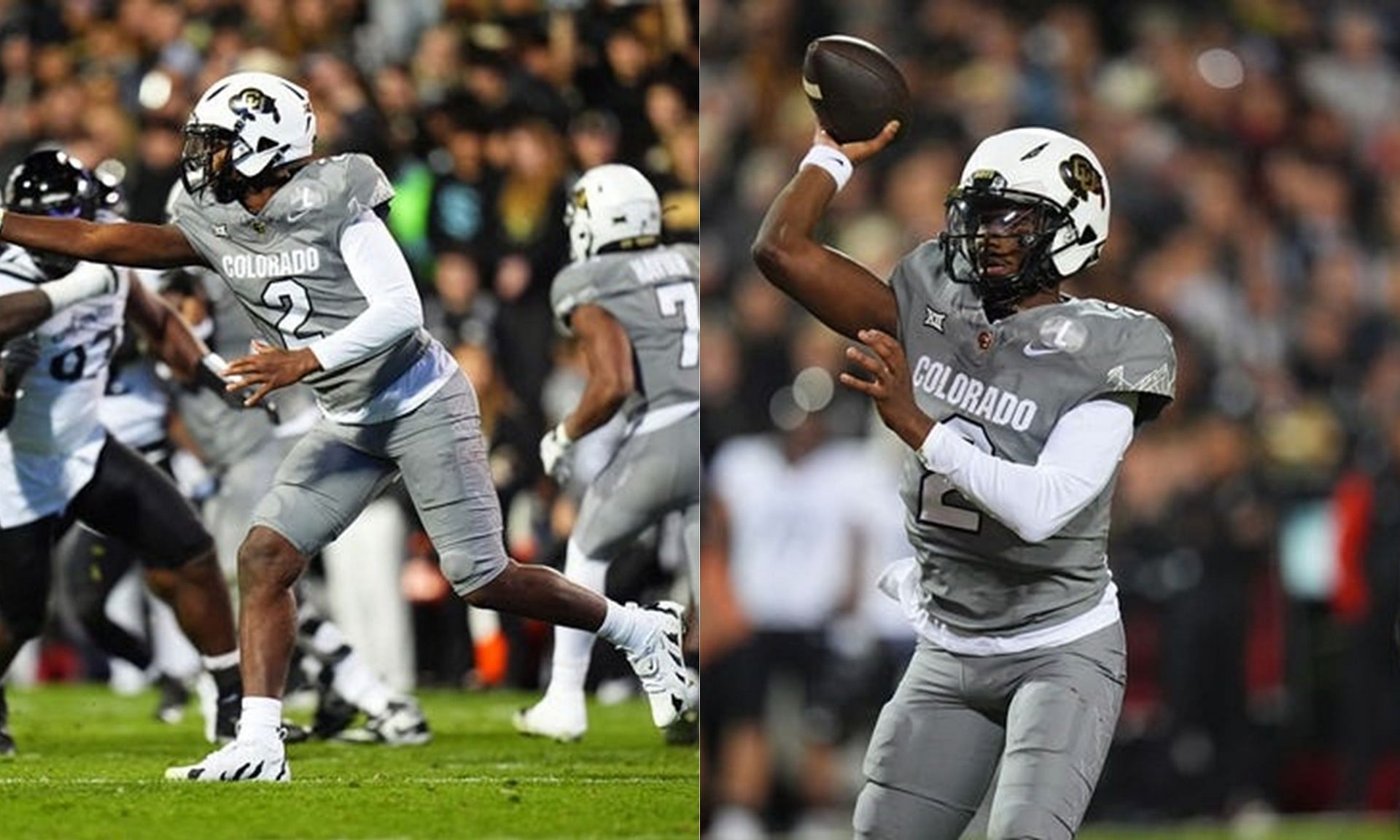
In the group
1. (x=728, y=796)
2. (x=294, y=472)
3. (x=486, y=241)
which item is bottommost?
(x=728, y=796)

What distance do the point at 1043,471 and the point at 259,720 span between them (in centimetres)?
142

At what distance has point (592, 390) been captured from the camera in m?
4.42

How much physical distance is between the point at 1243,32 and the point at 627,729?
6513 mm

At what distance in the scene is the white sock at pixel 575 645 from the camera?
4.02 metres

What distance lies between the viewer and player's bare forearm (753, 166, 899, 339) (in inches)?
124

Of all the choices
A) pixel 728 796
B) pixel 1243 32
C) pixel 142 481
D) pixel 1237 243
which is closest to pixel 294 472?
pixel 142 481

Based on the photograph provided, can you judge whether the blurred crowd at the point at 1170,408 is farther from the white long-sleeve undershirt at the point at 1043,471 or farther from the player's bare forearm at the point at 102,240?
the white long-sleeve undershirt at the point at 1043,471

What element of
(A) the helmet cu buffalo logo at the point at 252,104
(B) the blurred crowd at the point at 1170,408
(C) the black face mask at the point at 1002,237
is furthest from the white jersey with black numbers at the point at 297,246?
(B) the blurred crowd at the point at 1170,408

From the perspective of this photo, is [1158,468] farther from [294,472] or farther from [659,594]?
[294,472]

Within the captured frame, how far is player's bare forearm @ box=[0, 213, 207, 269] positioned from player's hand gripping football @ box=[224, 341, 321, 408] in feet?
0.98

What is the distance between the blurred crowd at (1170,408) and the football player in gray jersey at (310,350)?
2940mm

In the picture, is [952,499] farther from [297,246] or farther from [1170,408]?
[1170,408]

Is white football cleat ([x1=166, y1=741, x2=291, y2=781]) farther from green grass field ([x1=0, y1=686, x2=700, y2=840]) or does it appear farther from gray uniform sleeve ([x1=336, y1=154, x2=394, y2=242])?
gray uniform sleeve ([x1=336, y1=154, x2=394, y2=242])

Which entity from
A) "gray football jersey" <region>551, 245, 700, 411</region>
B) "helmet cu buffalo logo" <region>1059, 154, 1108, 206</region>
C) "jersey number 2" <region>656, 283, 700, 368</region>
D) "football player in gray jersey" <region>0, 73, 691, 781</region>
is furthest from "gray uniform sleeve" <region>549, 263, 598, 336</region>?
"helmet cu buffalo logo" <region>1059, 154, 1108, 206</region>
